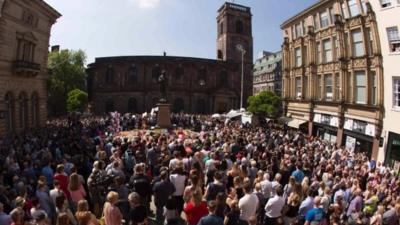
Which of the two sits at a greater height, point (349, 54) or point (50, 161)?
point (349, 54)

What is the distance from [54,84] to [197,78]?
25.6m

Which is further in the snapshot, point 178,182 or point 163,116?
point 163,116

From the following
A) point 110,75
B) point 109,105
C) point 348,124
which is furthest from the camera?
point 110,75

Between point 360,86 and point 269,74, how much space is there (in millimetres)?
69053

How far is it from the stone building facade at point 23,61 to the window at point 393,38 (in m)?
25.7

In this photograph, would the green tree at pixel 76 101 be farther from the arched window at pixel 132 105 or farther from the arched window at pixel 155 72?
the arched window at pixel 155 72

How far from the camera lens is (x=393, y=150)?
2478 centimetres

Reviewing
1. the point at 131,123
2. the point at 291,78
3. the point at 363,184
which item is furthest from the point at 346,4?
the point at 131,123

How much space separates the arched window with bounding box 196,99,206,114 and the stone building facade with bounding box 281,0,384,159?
34.0m

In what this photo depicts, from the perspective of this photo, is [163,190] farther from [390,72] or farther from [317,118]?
[317,118]

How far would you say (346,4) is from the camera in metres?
30.0

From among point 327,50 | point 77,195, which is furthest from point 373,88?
point 77,195

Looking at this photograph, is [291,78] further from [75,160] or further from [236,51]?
[236,51]

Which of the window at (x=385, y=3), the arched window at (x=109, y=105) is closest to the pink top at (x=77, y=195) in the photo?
the window at (x=385, y=3)
